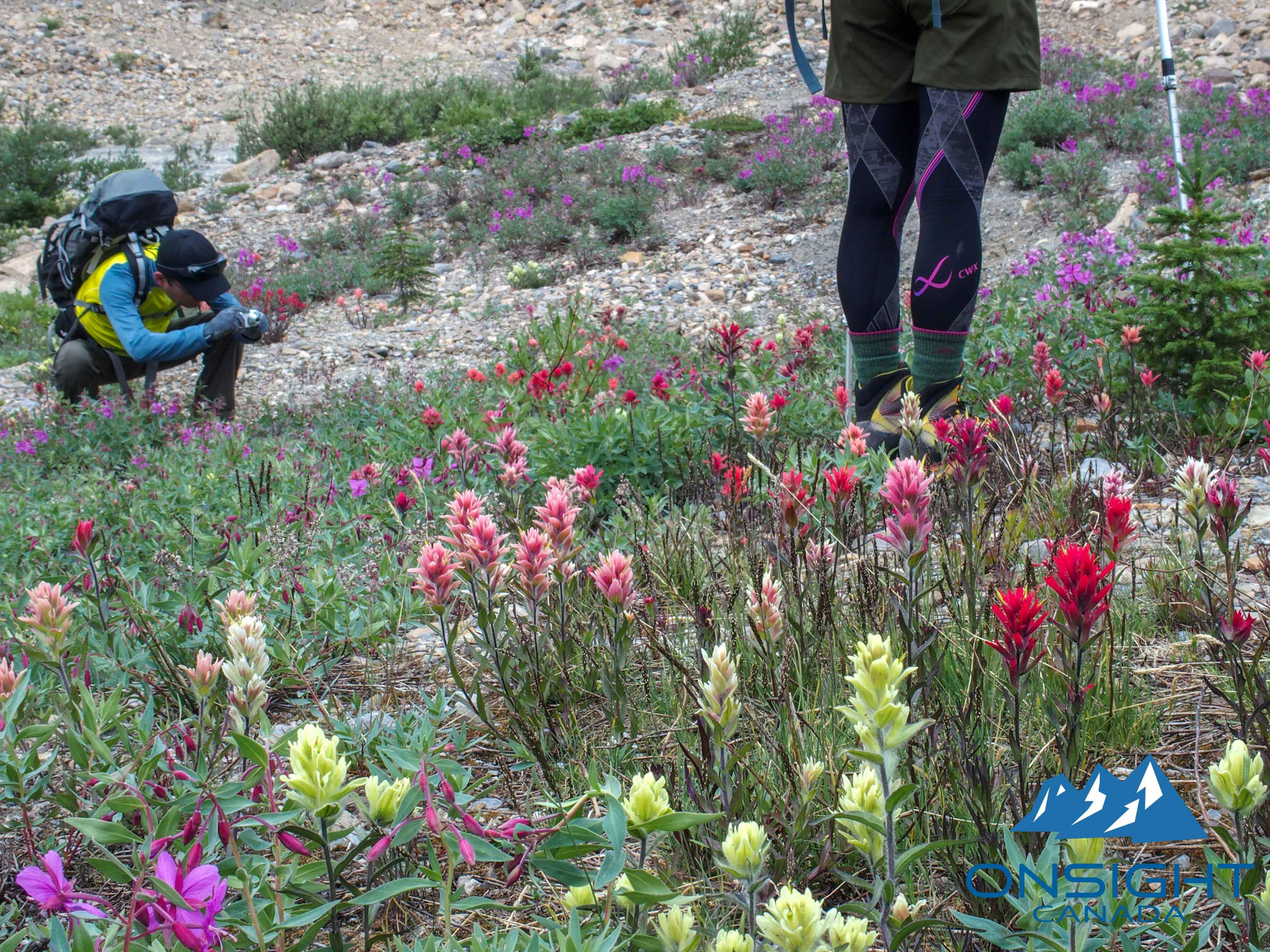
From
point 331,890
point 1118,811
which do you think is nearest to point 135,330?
point 331,890

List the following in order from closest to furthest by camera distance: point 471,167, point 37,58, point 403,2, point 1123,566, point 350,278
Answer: point 1123,566 < point 350,278 < point 471,167 < point 37,58 < point 403,2

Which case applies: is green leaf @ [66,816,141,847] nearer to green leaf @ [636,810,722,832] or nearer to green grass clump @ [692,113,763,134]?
green leaf @ [636,810,722,832]

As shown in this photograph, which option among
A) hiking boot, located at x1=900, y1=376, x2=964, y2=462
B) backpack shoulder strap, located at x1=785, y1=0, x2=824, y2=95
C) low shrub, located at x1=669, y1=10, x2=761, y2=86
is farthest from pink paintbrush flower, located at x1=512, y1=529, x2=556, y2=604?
low shrub, located at x1=669, y1=10, x2=761, y2=86

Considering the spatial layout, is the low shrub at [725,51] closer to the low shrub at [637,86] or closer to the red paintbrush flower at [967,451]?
the low shrub at [637,86]

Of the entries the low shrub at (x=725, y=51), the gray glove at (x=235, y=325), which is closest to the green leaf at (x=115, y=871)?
the gray glove at (x=235, y=325)

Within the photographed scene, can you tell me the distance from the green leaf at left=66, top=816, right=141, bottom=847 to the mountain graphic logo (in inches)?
43.7

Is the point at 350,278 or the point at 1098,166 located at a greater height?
the point at 1098,166

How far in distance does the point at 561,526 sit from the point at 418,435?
288cm

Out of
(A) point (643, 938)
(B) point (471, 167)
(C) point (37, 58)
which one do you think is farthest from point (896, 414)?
(C) point (37, 58)

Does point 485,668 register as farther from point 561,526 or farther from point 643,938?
point 643,938

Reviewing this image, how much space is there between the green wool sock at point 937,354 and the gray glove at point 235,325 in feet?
17.6

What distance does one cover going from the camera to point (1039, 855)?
3.95 ft

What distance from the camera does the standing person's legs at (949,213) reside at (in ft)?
10.5

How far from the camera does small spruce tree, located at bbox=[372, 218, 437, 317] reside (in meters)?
9.98
